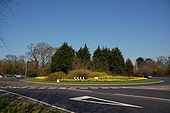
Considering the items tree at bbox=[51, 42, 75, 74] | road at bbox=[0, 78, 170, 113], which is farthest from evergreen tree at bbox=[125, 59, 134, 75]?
road at bbox=[0, 78, 170, 113]

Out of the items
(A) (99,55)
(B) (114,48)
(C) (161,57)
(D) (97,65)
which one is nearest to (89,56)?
(A) (99,55)

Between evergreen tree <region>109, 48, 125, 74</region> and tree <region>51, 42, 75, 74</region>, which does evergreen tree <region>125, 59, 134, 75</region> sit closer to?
evergreen tree <region>109, 48, 125, 74</region>

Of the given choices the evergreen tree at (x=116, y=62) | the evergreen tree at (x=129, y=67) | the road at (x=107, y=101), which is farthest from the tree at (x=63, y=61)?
the road at (x=107, y=101)

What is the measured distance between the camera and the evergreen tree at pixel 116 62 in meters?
55.9

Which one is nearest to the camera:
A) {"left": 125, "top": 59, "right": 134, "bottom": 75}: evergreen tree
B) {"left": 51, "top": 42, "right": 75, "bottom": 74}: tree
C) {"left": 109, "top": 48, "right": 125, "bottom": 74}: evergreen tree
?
{"left": 51, "top": 42, "right": 75, "bottom": 74}: tree

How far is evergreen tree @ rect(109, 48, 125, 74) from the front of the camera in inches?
2199

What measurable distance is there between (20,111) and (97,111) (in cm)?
300

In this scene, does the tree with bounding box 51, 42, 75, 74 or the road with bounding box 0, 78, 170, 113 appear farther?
the tree with bounding box 51, 42, 75, 74

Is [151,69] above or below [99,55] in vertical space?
below

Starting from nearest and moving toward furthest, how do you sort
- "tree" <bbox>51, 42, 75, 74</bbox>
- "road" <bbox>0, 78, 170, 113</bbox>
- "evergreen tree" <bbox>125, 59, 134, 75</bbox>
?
1. "road" <bbox>0, 78, 170, 113</bbox>
2. "tree" <bbox>51, 42, 75, 74</bbox>
3. "evergreen tree" <bbox>125, 59, 134, 75</bbox>

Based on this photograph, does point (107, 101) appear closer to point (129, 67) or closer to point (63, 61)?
point (63, 61)

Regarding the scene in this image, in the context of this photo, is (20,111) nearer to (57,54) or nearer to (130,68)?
(57,54)

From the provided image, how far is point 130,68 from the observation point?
61.1m

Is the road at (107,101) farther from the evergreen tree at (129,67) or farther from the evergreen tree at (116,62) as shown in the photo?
the evergreen tree at (129,67)
